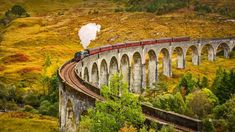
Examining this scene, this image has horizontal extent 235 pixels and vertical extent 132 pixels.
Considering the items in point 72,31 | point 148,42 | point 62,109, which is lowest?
point 62,109

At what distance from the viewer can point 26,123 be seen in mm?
69562

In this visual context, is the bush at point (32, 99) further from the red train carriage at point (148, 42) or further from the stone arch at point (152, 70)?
the red train carriage at point (148, 42)

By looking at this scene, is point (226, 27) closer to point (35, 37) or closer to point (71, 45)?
point (71, 45)

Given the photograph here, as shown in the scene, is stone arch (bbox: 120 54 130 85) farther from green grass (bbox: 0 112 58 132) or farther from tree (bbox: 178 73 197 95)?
green grass (bbox: 0 112 58 132)

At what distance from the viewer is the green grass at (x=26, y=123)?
66956mm

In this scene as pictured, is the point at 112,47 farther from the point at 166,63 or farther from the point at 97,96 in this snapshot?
the point at 97,96

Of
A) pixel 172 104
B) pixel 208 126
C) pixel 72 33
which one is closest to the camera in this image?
pixel 208 126

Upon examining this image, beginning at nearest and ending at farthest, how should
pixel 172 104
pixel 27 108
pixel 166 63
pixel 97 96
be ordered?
pixel 97 96 → pixel 172 104 → pixel 27 108 → pixel 166 63

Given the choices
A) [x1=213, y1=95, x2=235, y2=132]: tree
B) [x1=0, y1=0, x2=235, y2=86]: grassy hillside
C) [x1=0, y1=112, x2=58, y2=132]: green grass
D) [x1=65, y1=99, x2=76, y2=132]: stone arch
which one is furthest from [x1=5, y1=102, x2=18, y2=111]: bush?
[x1=213, y1=95, x2=235, y2=132]: tree

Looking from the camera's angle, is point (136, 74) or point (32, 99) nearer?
point (32, 99)

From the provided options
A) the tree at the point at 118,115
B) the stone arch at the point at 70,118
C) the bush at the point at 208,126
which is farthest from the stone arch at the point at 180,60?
the bush at the point at 208,126

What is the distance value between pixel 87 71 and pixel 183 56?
38.8 m

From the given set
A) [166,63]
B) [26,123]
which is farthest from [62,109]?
[166,63]

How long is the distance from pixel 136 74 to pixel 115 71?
7675mm
